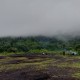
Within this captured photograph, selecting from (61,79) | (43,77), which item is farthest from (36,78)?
(61,79)

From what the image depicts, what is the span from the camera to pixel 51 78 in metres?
59.3

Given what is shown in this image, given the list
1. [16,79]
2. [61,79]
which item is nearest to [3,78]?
[16,79]

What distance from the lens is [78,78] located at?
188ft

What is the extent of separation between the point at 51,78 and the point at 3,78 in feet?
36.8

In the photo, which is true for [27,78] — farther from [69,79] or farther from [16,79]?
[69,79]

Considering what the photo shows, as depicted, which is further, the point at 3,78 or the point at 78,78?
the point at 3,78

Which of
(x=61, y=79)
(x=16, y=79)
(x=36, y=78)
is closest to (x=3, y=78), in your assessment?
(x=16, y=79)

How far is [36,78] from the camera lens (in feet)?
198

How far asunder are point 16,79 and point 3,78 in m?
4.04

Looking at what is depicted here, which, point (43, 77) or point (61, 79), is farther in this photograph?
point (43, 77)

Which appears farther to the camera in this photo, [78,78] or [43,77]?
[43,77]

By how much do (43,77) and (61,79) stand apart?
20.0 ft

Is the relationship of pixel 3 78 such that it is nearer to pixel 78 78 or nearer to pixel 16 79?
→ pixel 16 79

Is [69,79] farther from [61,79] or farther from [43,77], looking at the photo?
[43,77]
